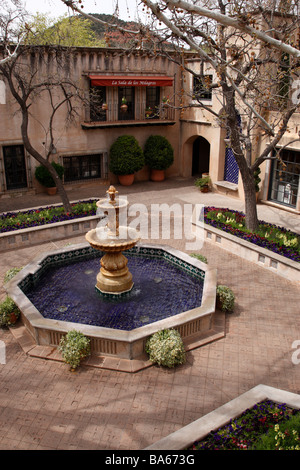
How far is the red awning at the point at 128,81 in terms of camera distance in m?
20.0

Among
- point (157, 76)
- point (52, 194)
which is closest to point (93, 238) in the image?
point (52, 194)

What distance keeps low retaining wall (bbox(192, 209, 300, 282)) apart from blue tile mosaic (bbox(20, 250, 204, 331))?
8.12ft

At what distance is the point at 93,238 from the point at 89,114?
40.6 feet

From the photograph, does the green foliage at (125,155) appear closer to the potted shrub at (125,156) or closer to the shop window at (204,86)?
the potted shrub at (125,156)

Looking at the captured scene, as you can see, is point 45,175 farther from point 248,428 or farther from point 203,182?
point 248,428

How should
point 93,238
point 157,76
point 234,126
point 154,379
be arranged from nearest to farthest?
point 154,379 < point 93,238 < point 234,126 < point 157,76

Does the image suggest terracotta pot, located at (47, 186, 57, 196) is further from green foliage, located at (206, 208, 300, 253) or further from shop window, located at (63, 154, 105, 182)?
green foliage, located at (206, 208, 300, 253)

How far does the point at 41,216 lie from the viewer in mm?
15242

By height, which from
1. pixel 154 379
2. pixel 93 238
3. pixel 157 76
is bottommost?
pixel 154 379

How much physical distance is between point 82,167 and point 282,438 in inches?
720

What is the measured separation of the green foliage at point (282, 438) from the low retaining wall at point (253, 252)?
6.02 m

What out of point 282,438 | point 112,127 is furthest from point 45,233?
point 282,438
